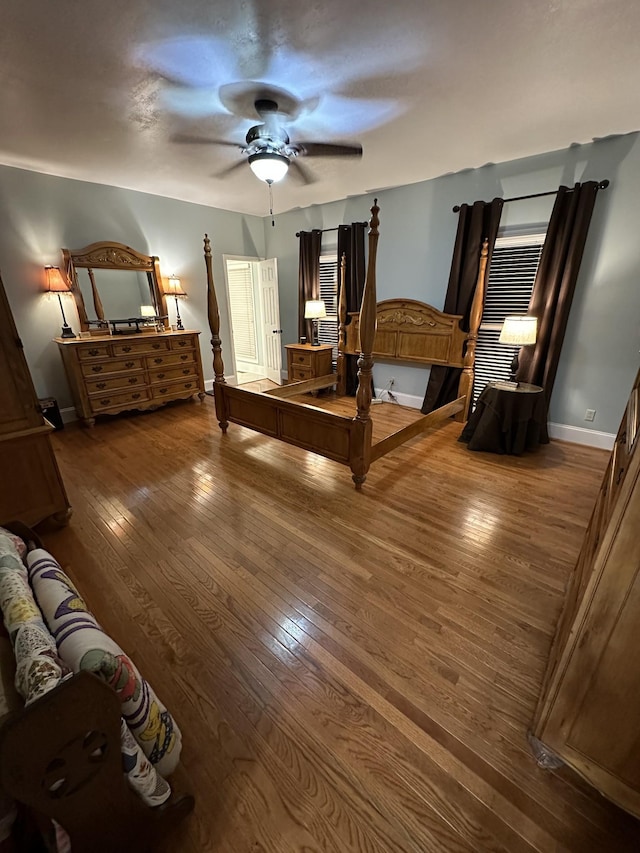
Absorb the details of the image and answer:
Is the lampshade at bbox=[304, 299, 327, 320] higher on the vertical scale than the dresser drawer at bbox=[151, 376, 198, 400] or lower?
higher

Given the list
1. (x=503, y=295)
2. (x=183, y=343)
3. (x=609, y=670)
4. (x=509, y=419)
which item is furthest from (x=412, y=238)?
(x=609, y=670)

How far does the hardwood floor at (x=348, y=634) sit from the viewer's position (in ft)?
3.51

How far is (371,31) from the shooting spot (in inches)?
68.7

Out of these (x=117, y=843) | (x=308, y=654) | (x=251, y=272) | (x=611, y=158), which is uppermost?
(x=611, y=158)

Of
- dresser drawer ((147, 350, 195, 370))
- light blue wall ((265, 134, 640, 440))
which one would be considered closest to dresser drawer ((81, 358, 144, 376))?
dresser drawer ((147, 350, 195, 370))

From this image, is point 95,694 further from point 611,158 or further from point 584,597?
point 611,158

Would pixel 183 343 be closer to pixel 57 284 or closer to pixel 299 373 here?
pixel 57 284

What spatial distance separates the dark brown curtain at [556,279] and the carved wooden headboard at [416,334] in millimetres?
740

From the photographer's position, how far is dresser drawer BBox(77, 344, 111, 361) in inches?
152

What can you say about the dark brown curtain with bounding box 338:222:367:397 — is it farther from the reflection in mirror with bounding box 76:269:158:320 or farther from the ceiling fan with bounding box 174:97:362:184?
the reflection in mirror with bounding box 76:269:158:320

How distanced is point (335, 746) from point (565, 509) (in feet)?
7.40

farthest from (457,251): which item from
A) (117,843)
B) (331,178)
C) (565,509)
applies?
(117,843)

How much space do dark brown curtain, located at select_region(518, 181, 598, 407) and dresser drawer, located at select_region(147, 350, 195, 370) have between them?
418 centimetres

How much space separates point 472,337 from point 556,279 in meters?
0.91
